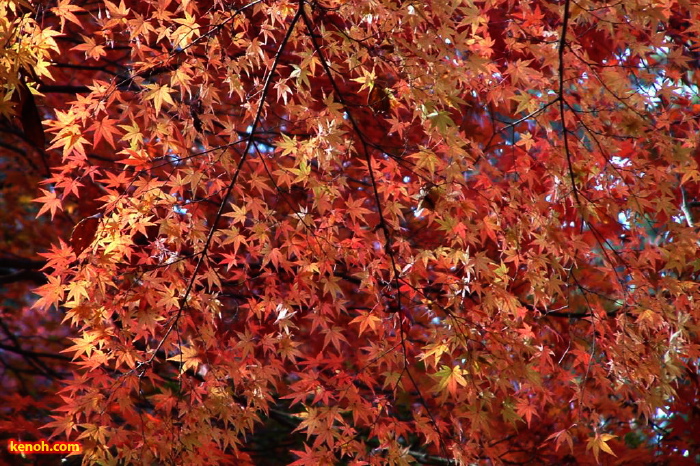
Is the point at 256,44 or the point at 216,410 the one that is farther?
the point at 216,410

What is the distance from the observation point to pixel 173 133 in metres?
2.72

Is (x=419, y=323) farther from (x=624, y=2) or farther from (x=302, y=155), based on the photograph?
(x=624, y=2)

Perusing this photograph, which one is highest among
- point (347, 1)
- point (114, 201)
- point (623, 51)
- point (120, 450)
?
point (623, 51)

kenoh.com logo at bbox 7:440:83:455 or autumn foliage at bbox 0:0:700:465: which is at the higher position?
autumn foliage at bbox 0:0:700:465

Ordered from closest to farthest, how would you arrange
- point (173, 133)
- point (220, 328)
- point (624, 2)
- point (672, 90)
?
point (624, 2)
point (173, 133)
point (672, 90)
point (220, 328)

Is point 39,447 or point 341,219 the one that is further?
point 39,447

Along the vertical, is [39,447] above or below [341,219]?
below

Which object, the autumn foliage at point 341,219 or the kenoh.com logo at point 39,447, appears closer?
the autumn foliage at point 341,219

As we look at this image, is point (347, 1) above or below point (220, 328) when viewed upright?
above

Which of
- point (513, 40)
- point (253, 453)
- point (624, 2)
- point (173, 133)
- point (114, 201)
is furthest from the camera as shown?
point (253, 453)

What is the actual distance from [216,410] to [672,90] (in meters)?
2.59

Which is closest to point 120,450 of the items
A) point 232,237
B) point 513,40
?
point 232,237

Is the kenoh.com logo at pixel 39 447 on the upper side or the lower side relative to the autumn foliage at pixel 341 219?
lower

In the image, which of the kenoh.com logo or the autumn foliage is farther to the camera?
the kenoh.com logo
